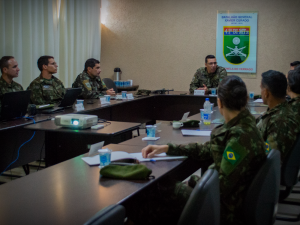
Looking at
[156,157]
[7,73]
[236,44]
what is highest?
[236,44]

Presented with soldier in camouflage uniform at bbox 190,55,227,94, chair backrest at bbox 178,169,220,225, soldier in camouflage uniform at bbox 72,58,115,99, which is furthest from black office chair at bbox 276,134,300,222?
soldier in camouflage uniform at bbox 190,55,227,94

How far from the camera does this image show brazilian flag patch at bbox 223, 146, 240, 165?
1.65m

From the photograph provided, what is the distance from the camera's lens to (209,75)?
241 inches

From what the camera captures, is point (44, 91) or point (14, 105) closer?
point (14, 105)

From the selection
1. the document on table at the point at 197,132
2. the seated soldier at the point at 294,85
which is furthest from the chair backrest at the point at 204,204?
the seated soldier at the point at 294,85

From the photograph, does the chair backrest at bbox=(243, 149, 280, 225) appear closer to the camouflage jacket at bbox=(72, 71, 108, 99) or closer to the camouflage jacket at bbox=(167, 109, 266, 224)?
the camouflage jacket at bbox=(167, 109, 266, 224)

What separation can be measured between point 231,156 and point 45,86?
11.8 feet

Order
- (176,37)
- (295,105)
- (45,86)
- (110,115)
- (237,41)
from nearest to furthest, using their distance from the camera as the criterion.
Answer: (295,105), (110,115), (45,86), (237,41), (176,37)

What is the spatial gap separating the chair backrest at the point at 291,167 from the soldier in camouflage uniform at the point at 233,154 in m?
0.66

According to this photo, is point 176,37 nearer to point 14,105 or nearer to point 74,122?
point 14,105

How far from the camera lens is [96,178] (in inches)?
66.2

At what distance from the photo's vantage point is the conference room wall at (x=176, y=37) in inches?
266

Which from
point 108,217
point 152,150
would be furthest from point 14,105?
point 108,217

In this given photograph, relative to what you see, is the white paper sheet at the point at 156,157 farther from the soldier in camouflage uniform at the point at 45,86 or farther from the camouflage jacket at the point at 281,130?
the soldier in camouflage uniform at the point at 45,86
